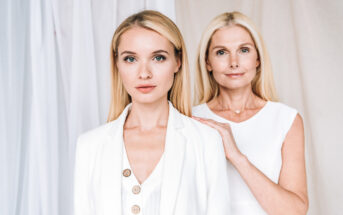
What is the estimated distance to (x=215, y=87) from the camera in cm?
203

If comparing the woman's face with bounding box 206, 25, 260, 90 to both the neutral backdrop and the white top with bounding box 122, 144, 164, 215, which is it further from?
the white top with bounding box 122, 144, 164, 215

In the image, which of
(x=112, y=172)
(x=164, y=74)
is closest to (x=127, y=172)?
(x=112, y=172)

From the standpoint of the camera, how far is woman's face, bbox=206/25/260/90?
184 centimetres

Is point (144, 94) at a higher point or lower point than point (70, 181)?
higher

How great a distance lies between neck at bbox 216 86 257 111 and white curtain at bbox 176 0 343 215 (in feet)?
1.61

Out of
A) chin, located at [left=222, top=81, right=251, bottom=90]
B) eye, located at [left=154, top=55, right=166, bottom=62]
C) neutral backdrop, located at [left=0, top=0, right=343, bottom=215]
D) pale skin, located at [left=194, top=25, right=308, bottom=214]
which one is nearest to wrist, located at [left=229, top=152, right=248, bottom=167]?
pale skin, located at [left=194, top=25, right=308, bottom=214]

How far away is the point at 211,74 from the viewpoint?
2.00 metres

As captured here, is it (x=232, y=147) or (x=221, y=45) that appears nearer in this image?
(x=232, y=147)

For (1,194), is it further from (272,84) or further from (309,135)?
(309,135)

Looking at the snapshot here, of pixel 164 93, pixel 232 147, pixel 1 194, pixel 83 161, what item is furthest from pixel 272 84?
pixel 1 194

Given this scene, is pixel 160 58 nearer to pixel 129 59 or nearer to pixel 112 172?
pixel 129 59

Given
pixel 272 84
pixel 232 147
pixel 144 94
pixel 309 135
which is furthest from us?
pixel 309 135

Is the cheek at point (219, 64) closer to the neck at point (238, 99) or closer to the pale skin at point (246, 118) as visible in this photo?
the pale skin at point (246, 118)

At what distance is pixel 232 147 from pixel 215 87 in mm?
470
